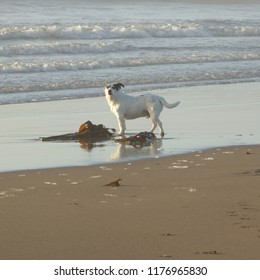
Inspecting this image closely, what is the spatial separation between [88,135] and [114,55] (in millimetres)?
11695

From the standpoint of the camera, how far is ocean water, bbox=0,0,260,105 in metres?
18.9

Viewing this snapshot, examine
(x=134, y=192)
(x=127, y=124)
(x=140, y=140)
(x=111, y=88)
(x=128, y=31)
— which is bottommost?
(x=127, y=124)

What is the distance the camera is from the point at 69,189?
8.91 m

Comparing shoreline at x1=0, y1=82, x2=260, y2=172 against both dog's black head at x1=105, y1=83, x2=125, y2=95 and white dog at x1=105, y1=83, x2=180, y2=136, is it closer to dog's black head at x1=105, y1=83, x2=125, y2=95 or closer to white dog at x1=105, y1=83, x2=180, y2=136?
white dog at x1=105, y1=83, x2=180, y2=136

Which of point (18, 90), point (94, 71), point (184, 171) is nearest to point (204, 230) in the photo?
point (184, 171)

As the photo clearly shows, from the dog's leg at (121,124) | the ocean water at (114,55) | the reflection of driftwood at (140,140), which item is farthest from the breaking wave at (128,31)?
the reflection of driftwood at (140,140)

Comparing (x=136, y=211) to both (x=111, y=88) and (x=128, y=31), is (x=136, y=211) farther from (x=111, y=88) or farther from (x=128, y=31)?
(x=128, y=31)

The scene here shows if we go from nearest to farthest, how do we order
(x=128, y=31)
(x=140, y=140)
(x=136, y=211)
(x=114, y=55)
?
(x=136, y=211), (x=140, y=140), (x=114, y=55), (x=128, y=31)

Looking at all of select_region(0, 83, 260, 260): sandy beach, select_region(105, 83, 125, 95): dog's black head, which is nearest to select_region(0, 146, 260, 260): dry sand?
select_region(0, 83, 260, 260): sandy beach

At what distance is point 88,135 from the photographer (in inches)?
492

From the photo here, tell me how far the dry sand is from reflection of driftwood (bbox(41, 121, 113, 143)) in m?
1.95

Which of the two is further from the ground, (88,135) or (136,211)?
(136,211)

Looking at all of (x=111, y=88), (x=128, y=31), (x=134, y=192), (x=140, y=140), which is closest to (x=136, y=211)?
(x=134, y=192)

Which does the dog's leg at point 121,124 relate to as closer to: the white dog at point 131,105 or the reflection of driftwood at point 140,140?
the white dog at point 131,105
